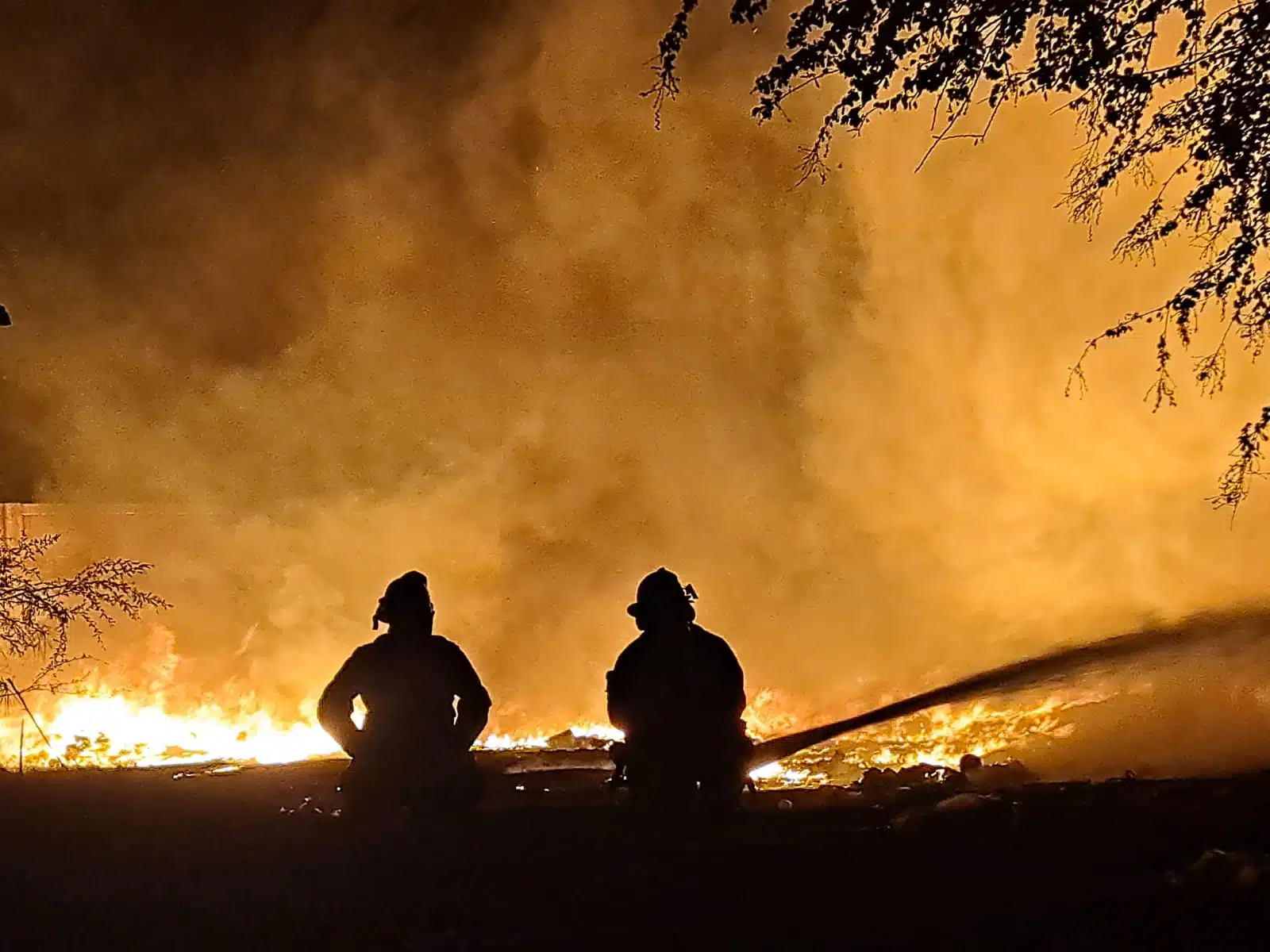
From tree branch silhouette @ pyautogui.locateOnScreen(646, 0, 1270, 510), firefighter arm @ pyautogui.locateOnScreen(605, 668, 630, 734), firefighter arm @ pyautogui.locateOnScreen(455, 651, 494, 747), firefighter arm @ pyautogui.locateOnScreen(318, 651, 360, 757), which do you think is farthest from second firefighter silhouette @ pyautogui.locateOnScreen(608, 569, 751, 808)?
tree branch silhouette @ pyautogui.locateOnScreen(646, 0, 1270, 510)

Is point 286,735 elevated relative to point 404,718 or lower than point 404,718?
elevated

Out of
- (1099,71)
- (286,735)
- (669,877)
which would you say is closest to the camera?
(669,877)

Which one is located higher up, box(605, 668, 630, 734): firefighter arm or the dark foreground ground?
box(605, 668, 630, 734): firefighter arm

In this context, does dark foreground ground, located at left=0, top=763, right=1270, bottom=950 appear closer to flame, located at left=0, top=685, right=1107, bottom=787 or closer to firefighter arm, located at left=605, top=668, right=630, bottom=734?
firefighter arm, located at left=605, top=668, right=630, bottom=734

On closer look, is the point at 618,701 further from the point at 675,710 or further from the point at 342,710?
the point at 342,710

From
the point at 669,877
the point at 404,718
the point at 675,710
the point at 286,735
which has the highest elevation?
the point at 286,735

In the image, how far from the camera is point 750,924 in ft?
13.6

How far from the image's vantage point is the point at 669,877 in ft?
15.7

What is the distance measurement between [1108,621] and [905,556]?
2856mm

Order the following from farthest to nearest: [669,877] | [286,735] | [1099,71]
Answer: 1. [286,735]
2. [1099,71]
3. [669,877]

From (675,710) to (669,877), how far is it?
5.02ft

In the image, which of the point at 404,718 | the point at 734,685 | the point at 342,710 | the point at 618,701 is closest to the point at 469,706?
the point at 404,718

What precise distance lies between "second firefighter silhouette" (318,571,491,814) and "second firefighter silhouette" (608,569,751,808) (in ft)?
2.78

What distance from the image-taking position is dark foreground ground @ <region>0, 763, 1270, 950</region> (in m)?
4.05
